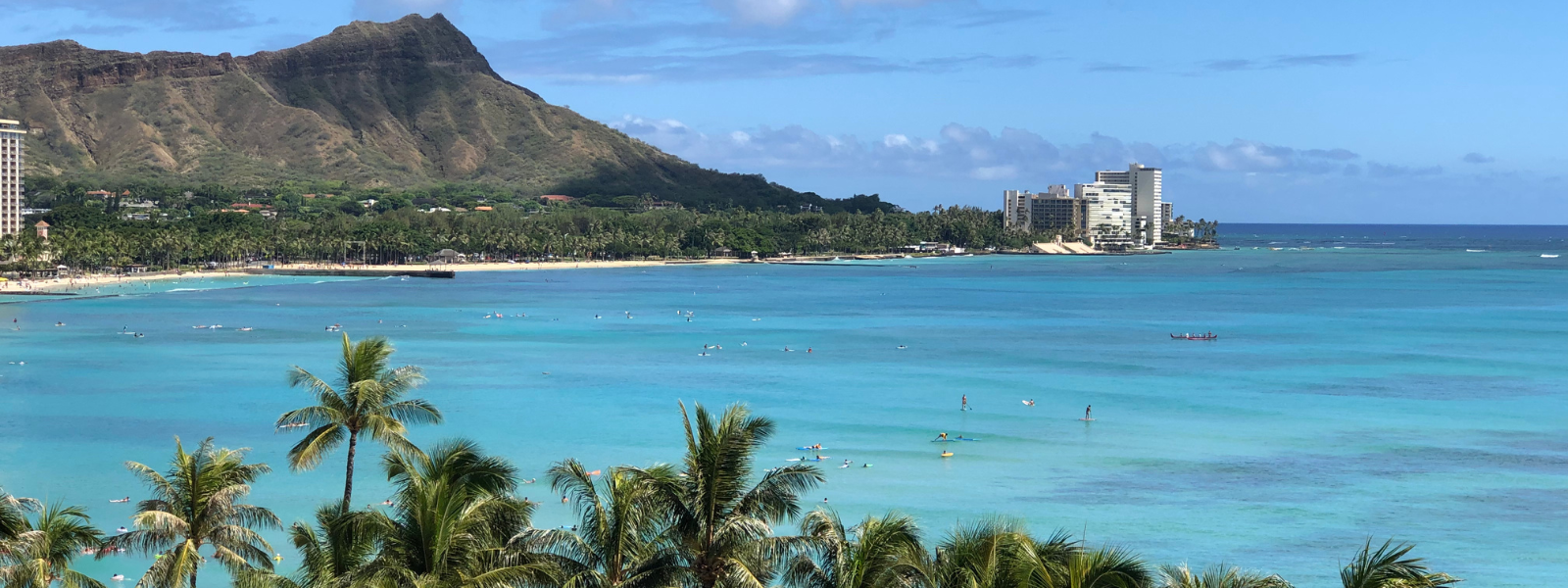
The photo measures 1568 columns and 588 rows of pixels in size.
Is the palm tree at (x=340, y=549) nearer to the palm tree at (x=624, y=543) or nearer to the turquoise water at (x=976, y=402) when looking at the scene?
the palm tree at (x=624, y=543)

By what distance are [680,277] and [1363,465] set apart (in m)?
120

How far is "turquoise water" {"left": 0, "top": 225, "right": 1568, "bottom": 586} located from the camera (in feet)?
111

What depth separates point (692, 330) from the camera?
8438cm

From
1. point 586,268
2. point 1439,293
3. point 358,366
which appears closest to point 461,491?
point 358,366

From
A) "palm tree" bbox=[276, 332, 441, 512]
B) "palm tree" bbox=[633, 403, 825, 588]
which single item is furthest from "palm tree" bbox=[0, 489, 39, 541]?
"palm tree" bbox=[633, 403, 825, 588]

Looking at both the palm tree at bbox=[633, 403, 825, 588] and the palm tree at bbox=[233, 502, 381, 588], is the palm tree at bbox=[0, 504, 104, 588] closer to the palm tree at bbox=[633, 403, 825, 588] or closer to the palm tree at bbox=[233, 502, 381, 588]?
the palm tree at bbox=[233, 502, 381, 588]

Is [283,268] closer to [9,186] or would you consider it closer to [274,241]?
[274,241]

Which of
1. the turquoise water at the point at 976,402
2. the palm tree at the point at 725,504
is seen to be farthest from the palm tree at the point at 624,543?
the turquoise water at the point at 976,402

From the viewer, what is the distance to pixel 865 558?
14.0 metres

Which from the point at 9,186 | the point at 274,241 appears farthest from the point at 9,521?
the point at 9,186

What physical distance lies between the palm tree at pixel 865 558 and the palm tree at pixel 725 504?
0.35 meters

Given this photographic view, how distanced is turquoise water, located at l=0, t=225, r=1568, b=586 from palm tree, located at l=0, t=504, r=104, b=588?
11.9 m

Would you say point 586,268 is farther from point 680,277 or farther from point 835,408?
point 835,408

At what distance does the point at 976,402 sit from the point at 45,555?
132ft
